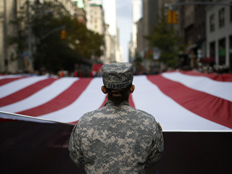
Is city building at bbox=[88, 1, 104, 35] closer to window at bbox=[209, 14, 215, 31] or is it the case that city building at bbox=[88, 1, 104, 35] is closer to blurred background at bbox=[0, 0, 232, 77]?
blurred background at bbox=[0, 0, 232, 77]

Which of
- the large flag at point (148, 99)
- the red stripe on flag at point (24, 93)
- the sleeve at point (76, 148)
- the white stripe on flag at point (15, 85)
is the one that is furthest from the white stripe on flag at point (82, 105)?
the sleeve at point (76, 148)

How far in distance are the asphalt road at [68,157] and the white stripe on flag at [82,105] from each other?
0.54m

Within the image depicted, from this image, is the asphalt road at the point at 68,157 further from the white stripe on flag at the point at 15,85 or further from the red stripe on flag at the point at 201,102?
the white stripe on flag at the point at 15,85

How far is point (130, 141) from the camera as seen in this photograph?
6.83ft

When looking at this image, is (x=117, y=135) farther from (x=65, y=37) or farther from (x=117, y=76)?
(x=65, y=37)

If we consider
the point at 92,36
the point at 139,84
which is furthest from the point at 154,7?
the point at 139,84

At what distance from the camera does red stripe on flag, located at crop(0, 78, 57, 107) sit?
5554 mm

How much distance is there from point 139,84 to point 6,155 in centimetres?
341

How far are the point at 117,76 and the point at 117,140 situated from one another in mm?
475

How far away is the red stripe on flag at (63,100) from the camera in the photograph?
17.2 ft

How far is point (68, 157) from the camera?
15.9 feet

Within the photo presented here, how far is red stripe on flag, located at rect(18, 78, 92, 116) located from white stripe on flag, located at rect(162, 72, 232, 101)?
2279 mm

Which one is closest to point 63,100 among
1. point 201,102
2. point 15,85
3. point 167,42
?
point 15,85

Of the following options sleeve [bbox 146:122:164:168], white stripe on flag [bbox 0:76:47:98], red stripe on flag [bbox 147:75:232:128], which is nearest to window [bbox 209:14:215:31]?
red stripe on flag [bbox 147:75:232:128]
